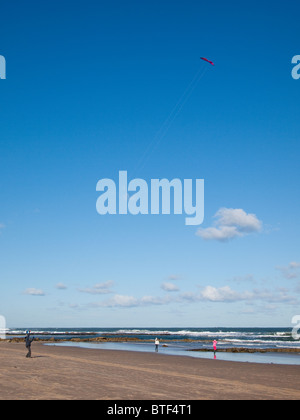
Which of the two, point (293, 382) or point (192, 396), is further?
point (293, 382)

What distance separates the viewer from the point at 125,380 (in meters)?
19.4
